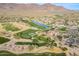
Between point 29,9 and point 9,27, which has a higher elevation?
point 29,9

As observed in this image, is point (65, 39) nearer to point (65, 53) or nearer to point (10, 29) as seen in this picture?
point (65, 53)

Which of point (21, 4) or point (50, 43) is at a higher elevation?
point (21, 4)

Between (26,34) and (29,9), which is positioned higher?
(29,9)

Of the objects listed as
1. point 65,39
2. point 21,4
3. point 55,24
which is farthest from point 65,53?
point 21,4

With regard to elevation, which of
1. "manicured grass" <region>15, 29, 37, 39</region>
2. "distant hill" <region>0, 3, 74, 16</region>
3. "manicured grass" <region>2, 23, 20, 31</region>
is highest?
"distant hill" <region>0, 3, 74, 16</region>

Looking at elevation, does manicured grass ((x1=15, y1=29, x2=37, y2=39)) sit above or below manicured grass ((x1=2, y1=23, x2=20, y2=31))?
below

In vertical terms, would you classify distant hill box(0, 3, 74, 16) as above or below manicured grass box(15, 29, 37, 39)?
above

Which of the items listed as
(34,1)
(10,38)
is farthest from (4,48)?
(34,1)

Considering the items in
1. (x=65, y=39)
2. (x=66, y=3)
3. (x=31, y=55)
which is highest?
(x=66, y=3)

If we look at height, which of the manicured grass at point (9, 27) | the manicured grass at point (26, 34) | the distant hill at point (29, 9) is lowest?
the manicured grass at point (26, 34)

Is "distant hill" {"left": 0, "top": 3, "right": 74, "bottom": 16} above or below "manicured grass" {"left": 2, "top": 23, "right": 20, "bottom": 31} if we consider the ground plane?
above
